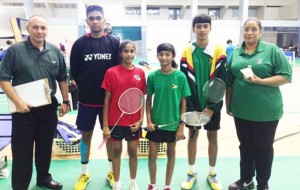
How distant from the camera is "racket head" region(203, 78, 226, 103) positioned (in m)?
2.99

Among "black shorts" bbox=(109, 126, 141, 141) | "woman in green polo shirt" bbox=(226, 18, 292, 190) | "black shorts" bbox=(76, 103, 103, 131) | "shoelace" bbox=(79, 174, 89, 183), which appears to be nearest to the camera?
"woman in green polo shirt" bbox=(226, 18, 292, 190)

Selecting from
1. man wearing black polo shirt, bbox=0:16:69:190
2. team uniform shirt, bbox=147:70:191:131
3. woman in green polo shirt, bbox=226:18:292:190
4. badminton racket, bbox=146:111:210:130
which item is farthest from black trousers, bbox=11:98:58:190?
woman in green polo shirt, bbox=226:18:292:190

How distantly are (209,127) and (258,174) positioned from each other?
738 mm

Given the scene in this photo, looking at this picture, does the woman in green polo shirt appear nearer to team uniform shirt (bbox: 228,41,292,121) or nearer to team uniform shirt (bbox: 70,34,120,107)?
team uniform shirt (bbox: 228,41,292,121)

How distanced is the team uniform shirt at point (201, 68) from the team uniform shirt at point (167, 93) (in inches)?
6.1

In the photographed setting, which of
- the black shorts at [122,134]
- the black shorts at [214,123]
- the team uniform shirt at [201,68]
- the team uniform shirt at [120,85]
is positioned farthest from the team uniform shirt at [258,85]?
the black shorts at [122,134]

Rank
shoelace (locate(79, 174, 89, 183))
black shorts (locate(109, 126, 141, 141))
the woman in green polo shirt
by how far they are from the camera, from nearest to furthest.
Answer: the woman in green polo shirt → black shorts (locate(109, 126, 141, 141)) → shoelace (locate(79, 174, 89, 183))

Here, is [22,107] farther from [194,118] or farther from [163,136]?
[194,118]

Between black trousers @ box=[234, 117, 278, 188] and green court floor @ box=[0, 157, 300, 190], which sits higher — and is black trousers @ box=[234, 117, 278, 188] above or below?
above

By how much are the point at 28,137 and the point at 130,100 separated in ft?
3.86

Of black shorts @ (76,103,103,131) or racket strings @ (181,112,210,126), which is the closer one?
racket strings @ (181,112,210,126)

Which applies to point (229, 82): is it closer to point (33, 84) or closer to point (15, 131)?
point (33, 84)

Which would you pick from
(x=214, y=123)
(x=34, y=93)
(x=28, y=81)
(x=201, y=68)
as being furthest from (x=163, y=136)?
(x=28, y=81)

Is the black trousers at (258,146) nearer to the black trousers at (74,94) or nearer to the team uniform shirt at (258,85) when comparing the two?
the team uniform shirt at (258,85)
